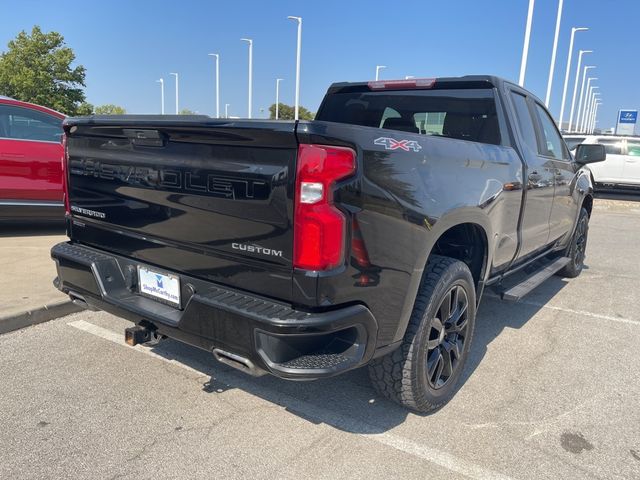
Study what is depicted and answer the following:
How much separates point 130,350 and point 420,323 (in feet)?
6.89

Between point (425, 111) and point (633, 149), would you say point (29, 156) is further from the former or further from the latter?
Result: point (633, 149)

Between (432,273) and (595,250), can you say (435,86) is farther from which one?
(595,250)

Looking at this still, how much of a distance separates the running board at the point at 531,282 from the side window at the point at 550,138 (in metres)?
1.04

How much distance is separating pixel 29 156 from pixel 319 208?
5466 mm

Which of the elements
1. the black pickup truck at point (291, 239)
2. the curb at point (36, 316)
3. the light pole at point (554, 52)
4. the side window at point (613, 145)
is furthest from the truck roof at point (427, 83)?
the light pole at point (554, 52)

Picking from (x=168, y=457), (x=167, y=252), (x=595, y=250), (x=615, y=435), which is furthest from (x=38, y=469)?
(x=595, y=250)

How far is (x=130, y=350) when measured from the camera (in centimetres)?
361

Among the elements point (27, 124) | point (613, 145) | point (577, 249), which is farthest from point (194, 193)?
point (613, 145)

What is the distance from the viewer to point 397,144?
91.5 inches

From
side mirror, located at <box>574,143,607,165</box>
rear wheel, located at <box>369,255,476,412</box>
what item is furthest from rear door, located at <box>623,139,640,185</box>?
rear wheel, located at <box>369,255,476,412</box>

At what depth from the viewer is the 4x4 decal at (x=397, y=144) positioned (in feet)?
7.40

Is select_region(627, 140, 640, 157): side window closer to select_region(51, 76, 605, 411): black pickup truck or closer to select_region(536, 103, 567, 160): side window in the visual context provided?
select_region(536, 103, 567, 160): side window

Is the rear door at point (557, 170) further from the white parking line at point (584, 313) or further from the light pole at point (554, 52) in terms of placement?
the light pole at point (554, 52)

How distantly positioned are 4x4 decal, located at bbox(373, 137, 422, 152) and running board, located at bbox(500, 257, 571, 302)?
173 centimetres
